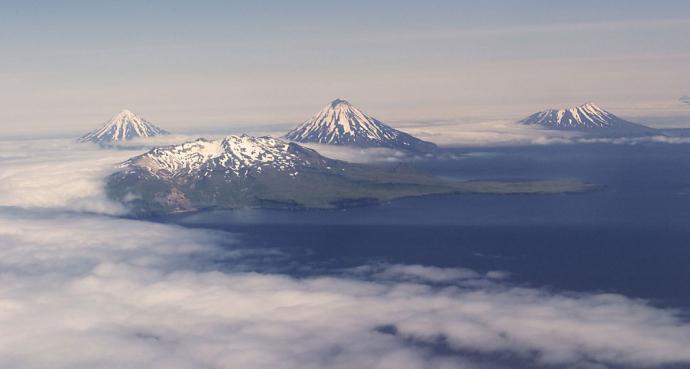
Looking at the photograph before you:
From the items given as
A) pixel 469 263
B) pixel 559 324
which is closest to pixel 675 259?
pixel 469 263

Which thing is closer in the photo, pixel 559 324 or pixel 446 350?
pixel 446 350

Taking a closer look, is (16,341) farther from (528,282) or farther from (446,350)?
(528,282)

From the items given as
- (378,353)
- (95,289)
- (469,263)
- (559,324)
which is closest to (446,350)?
(378,353)

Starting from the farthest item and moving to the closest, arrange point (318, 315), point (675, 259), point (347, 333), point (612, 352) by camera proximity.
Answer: point (675, 259) → point (318, 315) → point (347, 333) → point (612, 352)

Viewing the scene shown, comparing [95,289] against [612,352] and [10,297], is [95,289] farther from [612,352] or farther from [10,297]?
[612,352]

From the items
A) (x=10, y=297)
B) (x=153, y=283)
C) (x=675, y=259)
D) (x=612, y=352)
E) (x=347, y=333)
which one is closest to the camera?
(x=612, y=352)

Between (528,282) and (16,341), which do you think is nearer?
(16,341)

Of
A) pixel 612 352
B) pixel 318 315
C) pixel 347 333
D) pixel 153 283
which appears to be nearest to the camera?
pixel 612 352

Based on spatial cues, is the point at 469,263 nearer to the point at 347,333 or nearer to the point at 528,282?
the point at 528,282

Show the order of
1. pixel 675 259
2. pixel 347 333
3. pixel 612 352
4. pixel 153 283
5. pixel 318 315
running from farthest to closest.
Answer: pixel 675 259 < pixel 153 283 < pixel 318 315 < pixel 347 333 < pixel 612 352
